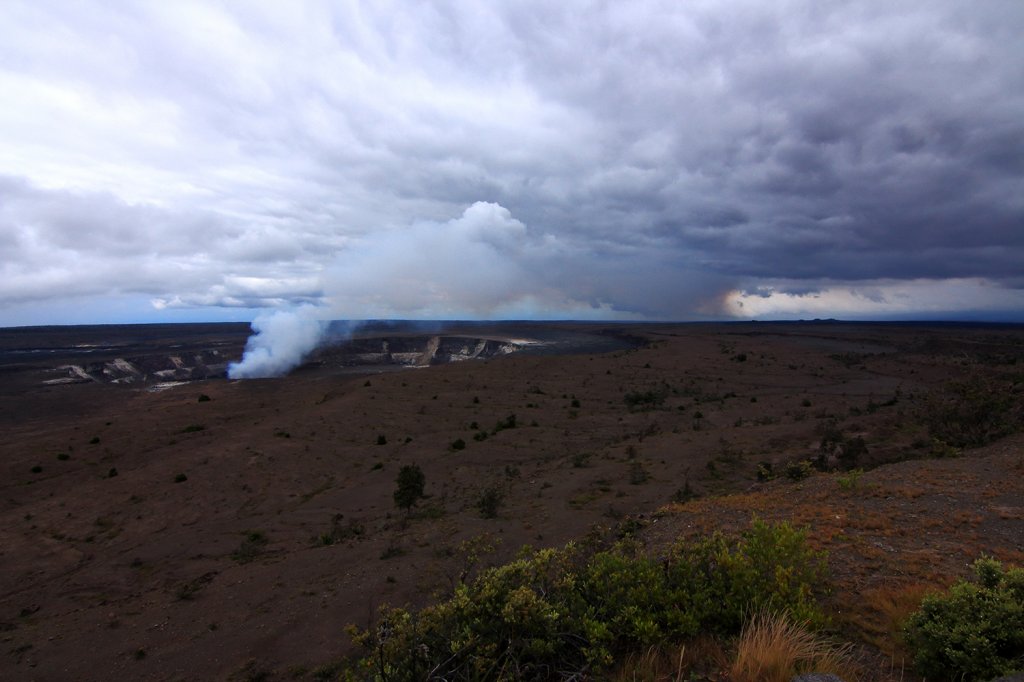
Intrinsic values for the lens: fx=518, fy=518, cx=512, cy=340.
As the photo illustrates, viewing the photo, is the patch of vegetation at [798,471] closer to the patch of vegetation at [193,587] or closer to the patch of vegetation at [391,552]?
the patch of vegetation at [391,552]

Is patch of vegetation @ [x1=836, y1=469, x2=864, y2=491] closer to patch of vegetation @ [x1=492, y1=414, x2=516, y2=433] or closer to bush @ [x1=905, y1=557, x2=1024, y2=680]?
bush @ [x1=905, y1=557, x2=1024, y2=680]

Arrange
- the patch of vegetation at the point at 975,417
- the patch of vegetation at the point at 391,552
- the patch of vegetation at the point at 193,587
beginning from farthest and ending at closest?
the patch of vegetation at the point at 975,417 < the patch of vegetation at the point at 391,552 < the patch of vegetation at the point at 193,587

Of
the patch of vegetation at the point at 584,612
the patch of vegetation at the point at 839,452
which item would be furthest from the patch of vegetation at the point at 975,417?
the patch of vegetation at the point at 584,612

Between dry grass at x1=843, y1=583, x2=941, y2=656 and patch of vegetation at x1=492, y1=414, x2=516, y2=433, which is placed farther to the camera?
patch of vegetation at x1=492, y1=414, x2=516, y2=433

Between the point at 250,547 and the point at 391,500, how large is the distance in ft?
14.8

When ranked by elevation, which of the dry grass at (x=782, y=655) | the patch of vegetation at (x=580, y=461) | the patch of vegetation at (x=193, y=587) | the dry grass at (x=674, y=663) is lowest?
the patch of vegetation at (x=193, y=587)

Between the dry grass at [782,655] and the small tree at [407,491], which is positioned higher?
the dry grass at [782,655]

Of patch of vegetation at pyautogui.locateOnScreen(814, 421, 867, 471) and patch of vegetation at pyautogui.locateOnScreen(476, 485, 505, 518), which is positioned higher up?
patch of vegetation at pyautogui.locateOnScreen(814, 421, 867, 471)

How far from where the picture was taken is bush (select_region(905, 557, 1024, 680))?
345 cm

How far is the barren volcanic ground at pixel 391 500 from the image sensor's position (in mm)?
7645

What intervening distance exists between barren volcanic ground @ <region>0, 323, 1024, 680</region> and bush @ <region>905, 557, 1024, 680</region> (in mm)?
283

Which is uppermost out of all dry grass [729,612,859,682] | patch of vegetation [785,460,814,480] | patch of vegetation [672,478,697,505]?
dry grass [729,612,859,682]

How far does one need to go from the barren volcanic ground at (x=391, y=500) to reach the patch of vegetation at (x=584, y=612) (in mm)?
838

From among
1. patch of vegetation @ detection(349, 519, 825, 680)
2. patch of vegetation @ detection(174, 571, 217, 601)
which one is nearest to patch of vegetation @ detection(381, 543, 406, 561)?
patch of vegetation @ detection(174, 571, 217, 601)
